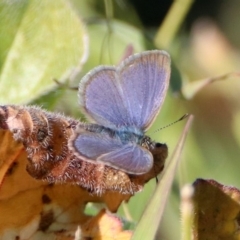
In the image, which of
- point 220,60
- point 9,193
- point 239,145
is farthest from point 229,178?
point 9,193

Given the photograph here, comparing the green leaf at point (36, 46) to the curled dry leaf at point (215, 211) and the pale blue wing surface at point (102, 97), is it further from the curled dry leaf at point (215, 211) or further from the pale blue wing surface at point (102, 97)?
the curled dry leaf at point (215, 211)

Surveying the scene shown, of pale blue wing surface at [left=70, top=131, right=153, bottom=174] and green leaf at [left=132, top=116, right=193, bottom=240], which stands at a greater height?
green leaf at [left=132, top=116, right=193, bottom=240]

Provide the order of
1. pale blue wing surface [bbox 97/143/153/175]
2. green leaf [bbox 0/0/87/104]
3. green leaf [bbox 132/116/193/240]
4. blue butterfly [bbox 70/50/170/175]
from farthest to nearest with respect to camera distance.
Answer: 1. green leaf [bbox 0/0/87/104]
2. blue butterfly [bbox 70/50/170/175]
3. pale blue wing surface [bbox 97/143/153/175]
4. green leaf [bbox 132/116/193/240]

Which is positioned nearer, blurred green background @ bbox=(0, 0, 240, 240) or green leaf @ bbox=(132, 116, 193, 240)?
green leaf @ bbox=(132, 116, 193, 240)

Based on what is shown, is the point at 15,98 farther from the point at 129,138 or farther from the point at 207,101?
the point at 207,101

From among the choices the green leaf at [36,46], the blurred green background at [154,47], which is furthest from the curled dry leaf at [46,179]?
the green leaf at [36,46]

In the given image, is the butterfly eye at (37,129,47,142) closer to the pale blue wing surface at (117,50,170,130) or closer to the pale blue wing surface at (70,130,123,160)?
the pale blue wing surface at (70,130,123,160)

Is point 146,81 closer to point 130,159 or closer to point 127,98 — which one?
point 127,98

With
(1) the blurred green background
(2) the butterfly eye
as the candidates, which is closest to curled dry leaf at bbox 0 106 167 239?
(2) the butterfly eye
